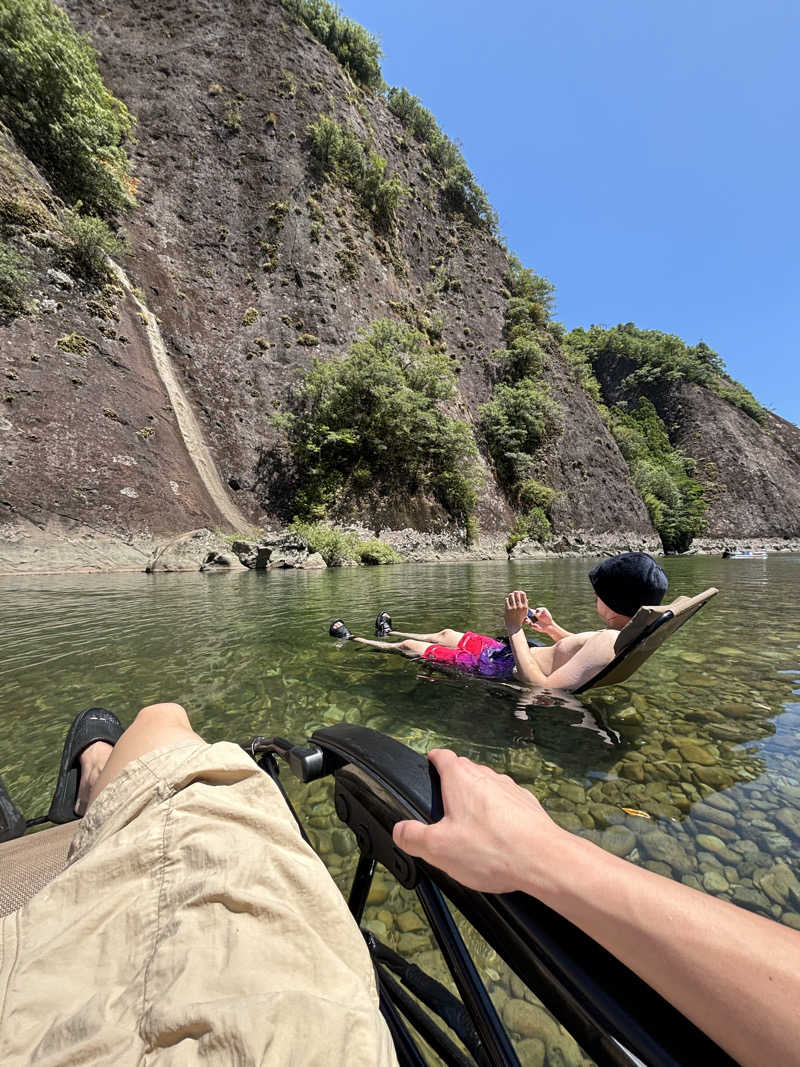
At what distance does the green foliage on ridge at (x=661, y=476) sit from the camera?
3653 centimetres

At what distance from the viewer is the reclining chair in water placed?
45 cm

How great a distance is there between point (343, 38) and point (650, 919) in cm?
4910

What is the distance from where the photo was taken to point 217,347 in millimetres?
22594

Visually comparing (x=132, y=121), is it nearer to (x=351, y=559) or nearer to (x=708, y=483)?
(x=351, y=559)

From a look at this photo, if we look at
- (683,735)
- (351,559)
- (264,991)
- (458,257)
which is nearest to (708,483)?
(458,257)

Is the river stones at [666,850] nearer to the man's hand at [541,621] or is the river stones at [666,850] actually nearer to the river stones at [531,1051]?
the river stones at [531,1051]

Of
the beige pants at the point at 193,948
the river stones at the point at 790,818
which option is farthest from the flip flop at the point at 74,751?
the river stones at the point at 790,818

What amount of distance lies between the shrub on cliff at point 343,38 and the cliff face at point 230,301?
1.91 meters

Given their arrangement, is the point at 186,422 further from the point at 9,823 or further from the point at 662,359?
the point at 662,359

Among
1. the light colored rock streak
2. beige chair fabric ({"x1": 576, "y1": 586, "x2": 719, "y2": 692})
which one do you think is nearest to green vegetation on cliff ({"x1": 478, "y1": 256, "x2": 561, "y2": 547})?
the light colored rock streak

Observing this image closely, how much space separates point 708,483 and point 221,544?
4771cm

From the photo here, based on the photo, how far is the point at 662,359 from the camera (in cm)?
5009

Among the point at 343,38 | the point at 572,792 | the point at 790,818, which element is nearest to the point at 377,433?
the point at 572,792

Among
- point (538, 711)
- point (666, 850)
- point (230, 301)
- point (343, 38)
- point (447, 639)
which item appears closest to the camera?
point (666, 850)
